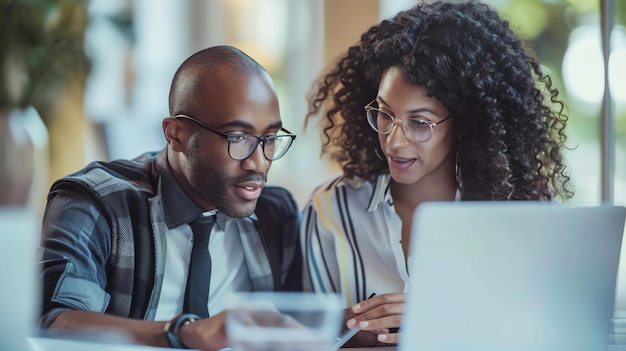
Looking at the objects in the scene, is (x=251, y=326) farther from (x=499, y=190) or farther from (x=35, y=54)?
(x=35, y=54)

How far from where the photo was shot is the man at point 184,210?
4.93ft

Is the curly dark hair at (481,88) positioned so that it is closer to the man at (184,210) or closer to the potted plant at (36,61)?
the man at (184,210)

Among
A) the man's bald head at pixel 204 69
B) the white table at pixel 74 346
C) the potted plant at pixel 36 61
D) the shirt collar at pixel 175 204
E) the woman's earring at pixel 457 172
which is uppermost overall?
the potted plant at pixel 36 61

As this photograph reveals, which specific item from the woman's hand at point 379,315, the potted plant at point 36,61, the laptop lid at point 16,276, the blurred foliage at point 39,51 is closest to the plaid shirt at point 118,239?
the woman's hand at point 379,315

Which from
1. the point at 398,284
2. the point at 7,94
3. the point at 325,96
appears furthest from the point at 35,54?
the point at 398,284

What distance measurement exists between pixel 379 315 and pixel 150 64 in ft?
12.3

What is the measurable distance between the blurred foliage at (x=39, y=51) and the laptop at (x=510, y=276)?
3149 mm

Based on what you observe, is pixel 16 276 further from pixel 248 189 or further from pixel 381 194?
pixel 381 194

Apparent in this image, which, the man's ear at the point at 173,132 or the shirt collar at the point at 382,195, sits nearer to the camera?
the man's ear at the point at 173,132


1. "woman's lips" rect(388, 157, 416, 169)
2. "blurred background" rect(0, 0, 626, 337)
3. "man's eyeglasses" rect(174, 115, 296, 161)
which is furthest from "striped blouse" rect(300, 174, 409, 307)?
"blurred background" rect(0, 0, 626, 337)

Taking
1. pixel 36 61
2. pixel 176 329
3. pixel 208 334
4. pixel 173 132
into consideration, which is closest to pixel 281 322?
pixel 208 334

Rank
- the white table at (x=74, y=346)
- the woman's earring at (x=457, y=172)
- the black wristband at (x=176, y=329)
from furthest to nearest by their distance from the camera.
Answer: the woman's earring at (x=457, y=172)
the black wristband at (x=176, y=329)
the white table at (x=74, y=346)

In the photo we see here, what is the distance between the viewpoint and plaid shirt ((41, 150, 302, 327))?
1.43 m

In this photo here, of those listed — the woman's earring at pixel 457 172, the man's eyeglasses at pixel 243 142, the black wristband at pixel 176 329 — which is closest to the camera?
the black wristband at pixel 176 329
